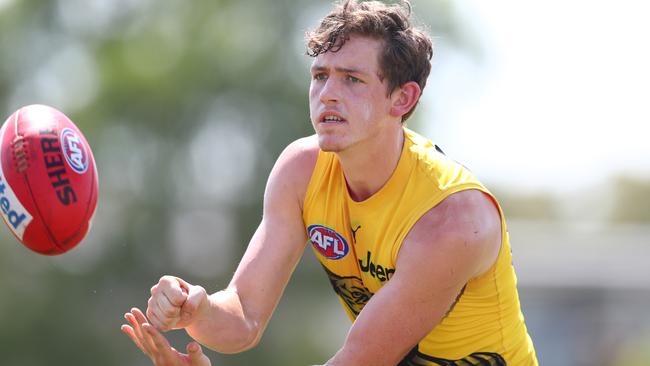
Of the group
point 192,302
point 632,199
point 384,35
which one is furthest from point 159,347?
point 632,199

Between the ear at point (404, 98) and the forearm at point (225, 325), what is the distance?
131 centimetres

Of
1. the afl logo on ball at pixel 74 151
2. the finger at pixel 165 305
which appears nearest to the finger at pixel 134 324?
the finger at pixel 165 305

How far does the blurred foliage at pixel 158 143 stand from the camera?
Result: 26.3 m

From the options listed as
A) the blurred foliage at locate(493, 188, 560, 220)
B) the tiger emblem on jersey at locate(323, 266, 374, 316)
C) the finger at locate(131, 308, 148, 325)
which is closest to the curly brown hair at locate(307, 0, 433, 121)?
the tiger emblem on jersey at locate(323, 266, 374, 316)


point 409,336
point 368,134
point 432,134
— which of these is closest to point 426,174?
point 368,134

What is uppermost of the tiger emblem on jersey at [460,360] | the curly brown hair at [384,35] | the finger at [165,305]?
the curly brown hair at [384,35]

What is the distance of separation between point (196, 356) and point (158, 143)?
22.4 meters

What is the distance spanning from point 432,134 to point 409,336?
68.3 feet

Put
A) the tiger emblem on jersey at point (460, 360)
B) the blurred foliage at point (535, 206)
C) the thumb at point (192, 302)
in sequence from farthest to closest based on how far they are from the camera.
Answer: the blurred foliage at point (535, 206)
the tiger emblem on jersey at point (460, 360)
the thumb at point (192, 302)

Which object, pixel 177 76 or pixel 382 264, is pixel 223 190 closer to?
pixel 177 76

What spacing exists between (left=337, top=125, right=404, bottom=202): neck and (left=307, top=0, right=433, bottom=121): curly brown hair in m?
0.28

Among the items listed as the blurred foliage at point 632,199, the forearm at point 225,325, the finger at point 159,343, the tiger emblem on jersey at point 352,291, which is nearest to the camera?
the finger at point 159,343

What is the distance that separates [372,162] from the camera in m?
6.67

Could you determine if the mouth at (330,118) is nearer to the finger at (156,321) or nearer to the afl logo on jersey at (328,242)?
the afl logo on jersey at (328,242)
